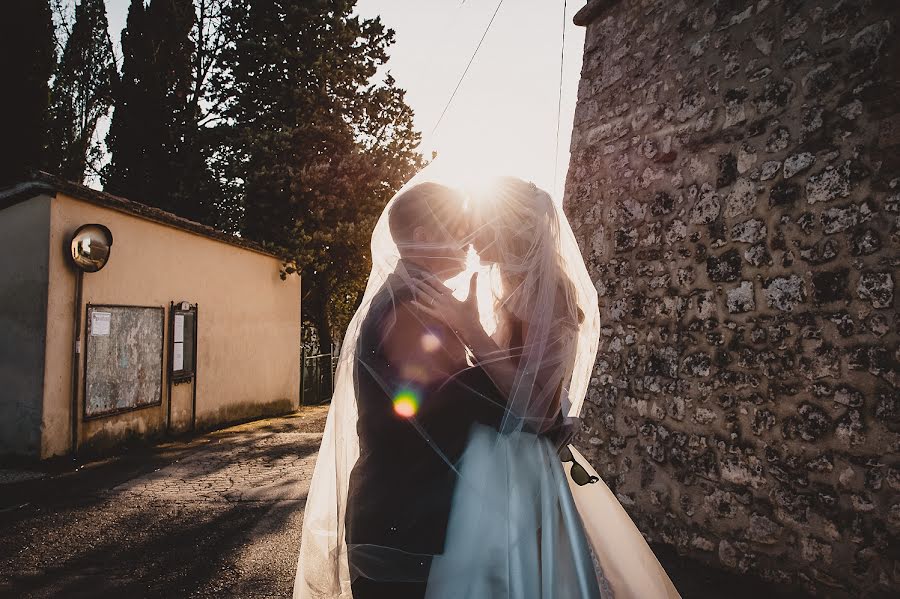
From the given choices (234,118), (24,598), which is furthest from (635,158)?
(234,118)

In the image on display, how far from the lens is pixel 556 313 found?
1.83 metres

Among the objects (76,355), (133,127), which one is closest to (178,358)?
(76,355)

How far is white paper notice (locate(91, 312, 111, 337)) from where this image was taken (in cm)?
695

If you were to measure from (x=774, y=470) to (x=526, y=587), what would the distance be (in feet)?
7.98

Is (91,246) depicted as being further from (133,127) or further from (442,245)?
(133,127)

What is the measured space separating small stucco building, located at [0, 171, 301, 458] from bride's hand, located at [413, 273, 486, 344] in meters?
6.51

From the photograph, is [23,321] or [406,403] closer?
[406,403]

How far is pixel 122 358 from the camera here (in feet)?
24.5

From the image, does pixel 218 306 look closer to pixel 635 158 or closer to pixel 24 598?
pixel 24 598

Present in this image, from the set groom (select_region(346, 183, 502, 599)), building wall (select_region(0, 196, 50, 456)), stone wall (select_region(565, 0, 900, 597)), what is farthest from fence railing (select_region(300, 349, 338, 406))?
groom (select_region(346, 183, 502, 599))

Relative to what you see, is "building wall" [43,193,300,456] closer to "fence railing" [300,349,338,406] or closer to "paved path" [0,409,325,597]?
"paved path" [0,409,325,597]

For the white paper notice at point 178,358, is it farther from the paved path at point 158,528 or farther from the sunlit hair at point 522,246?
the sunlit hair at point 522,246

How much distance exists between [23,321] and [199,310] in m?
3.09

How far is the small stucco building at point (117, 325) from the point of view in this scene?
20.7 ft
